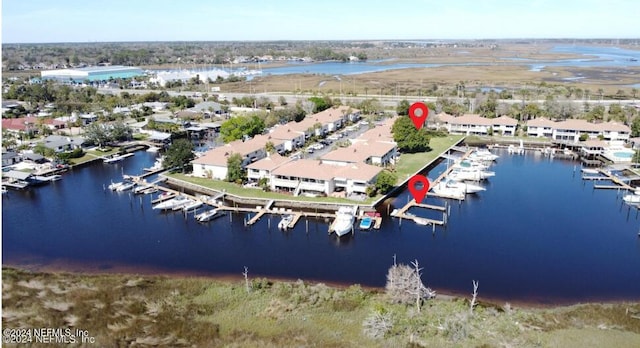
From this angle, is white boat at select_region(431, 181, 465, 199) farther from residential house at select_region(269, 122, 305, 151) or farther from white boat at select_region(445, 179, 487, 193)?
residential house at select_region(269, 122, 305, 151)

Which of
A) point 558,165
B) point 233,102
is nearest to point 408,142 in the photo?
point 558,165

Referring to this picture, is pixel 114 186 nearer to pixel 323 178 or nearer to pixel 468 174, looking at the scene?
pixel 323 178

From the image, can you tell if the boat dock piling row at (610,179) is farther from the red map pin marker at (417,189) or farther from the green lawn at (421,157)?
the red map pin marker at (417,189)

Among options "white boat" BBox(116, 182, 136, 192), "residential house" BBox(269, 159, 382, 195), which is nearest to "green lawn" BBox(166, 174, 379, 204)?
"residential house" BBox(269, 159, 382, 195)

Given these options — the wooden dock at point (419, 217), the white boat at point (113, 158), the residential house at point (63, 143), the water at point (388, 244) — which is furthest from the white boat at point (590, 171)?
the residential house at point (63, 143)

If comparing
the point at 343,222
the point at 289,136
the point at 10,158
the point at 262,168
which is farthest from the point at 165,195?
the point at 10,158

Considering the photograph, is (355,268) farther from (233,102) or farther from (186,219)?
(233,102)
